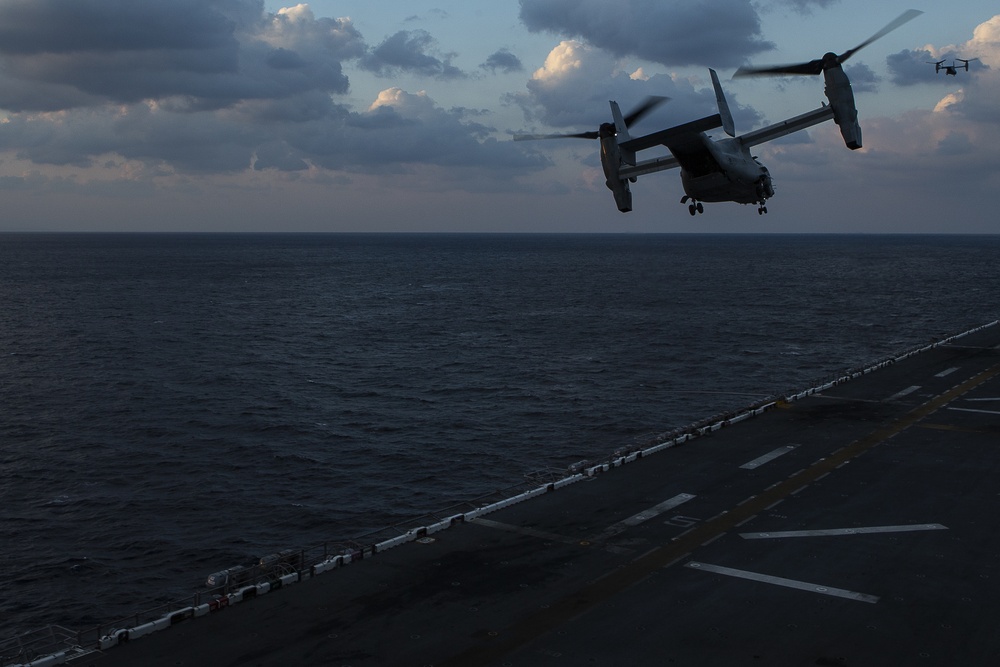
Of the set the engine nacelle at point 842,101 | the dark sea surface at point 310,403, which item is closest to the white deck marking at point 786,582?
the engine nacelle at point 842,101

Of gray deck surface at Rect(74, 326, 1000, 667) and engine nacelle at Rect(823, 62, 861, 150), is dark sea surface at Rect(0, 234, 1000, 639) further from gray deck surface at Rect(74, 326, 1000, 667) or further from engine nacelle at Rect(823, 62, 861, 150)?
engine nacelle at Rect(823, 62, 861, 150)

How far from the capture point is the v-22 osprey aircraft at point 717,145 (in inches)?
1266

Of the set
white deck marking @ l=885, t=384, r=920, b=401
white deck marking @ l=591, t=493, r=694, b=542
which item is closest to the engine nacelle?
white deck marking @ l=591, t=493, r=694, b=542

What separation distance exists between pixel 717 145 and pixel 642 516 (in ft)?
55.6

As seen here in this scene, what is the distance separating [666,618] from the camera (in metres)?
25.3

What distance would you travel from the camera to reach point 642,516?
3494 centimetres

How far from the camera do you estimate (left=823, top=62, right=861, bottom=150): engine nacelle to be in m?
32.1

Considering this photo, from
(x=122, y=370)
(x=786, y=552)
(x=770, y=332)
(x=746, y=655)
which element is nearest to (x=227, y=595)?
(x=746, y=655)

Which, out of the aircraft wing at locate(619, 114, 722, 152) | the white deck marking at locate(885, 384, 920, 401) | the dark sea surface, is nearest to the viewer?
the aircraft wing at locate(619, 114, 722, 152)

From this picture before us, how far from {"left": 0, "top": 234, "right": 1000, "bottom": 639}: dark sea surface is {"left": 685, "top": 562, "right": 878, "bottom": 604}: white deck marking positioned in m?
22.1

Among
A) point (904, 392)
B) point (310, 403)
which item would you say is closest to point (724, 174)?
point (904, 392)

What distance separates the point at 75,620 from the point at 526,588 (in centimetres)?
2207

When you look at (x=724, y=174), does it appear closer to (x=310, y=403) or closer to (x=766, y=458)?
(x=766, y=458)

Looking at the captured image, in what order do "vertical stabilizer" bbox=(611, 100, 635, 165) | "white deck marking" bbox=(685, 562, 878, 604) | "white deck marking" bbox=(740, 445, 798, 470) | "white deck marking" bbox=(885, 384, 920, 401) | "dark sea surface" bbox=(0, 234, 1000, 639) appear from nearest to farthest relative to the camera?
"white deck marking" bbox=(685, 562, 878, 604)
"vertical stabilizer" bbox=(611, 100, 635, 165)
"white deck marking" bbox=(740, 445, 798, 470)
"dark sea surface" bbox=(0, 234, 1000, 639)
"white deck marking" bbox=(885, 384, 920, 401)
